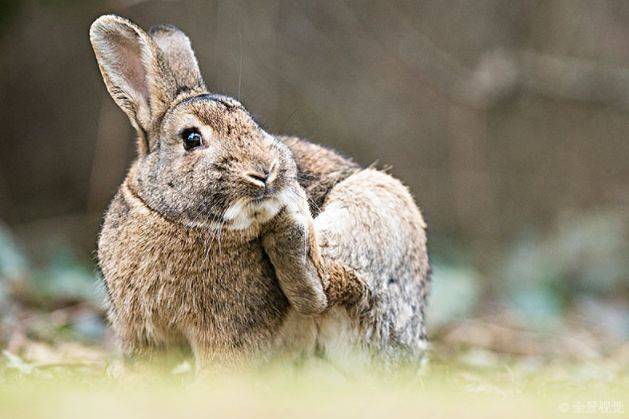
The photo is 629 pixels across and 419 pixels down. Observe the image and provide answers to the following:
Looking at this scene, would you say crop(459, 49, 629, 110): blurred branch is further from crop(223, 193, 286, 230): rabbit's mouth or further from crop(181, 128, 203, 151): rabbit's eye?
crop(223, 193, 286, 230): rabbit's mouth

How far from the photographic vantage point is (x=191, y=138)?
187 inches

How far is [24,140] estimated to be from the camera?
9.81 metres

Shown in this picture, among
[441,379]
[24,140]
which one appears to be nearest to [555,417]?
[441,379]

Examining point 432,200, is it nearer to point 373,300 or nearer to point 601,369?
point 601,369

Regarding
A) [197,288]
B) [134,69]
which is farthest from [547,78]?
[197,288]

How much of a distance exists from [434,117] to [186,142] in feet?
18.8

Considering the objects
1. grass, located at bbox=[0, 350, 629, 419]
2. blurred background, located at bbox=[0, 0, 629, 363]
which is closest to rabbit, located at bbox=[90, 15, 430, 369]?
grass, located at bbox=[0, 350, 629, 419]

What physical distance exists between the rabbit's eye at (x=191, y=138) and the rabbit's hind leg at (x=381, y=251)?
2.78 ft

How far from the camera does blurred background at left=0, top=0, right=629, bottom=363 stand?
9602 millimetres

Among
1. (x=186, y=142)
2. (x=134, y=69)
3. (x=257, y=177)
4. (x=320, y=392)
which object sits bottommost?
(x=320, y=392)

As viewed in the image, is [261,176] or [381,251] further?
[381,251]

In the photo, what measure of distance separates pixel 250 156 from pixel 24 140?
601 cm

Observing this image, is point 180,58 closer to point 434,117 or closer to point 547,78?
point 434,117

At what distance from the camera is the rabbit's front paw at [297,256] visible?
184 inches
